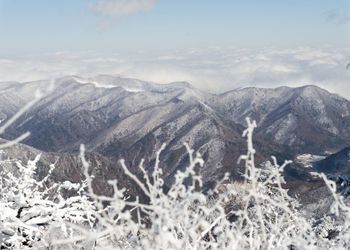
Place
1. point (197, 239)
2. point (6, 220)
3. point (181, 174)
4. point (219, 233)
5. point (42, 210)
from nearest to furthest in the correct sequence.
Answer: point (181, 174)
point (197, 239)
point (219, 233)
point (6, 220)
point (42, 210)

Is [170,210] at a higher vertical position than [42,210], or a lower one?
higher

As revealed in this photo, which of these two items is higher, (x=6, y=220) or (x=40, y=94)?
(x=40, y=94)

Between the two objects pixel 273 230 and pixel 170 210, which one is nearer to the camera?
pixel 170 210

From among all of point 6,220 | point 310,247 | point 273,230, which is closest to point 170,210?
point 310,247

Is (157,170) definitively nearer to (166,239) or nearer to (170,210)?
(170,210)

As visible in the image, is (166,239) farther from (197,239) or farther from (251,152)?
(251,152)

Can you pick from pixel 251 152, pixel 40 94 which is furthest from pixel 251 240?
pixel 40 94

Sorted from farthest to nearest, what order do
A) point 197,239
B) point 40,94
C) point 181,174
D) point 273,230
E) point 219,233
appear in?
point 273,230 → point 219,233 → point 197,239 → point 181,174 → point 40,94

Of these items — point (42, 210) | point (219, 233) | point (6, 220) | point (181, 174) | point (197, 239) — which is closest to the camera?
point (181, 174)

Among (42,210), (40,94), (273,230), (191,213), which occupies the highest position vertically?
(40,94)
